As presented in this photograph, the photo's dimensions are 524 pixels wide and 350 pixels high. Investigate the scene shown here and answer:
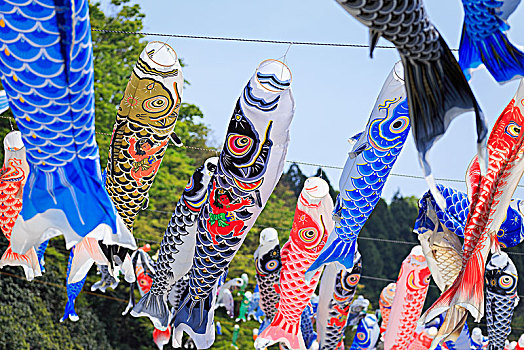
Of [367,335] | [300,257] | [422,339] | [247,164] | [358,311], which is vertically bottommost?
[358,311]

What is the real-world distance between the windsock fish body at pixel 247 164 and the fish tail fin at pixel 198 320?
0.29 meters

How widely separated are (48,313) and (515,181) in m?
8.77

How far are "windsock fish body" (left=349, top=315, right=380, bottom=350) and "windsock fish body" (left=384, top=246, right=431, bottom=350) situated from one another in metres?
1.08

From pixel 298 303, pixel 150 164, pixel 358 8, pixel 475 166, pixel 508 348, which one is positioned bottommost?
pixel 508 348

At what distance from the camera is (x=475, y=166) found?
333cm

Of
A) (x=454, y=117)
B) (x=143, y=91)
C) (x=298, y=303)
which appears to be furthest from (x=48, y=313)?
(x=454, y=117)

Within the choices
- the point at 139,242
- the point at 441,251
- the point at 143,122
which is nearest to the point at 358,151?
the point at 441,251

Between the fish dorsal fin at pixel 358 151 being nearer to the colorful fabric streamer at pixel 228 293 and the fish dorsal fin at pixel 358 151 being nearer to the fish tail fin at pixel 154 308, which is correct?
the fish tail fin at pixel 154 308

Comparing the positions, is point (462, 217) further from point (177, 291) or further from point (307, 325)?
point (307, 325)

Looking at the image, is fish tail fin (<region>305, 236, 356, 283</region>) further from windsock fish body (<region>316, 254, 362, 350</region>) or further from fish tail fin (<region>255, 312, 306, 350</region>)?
windsock fish body (<region>316, 254, 362, 350</region>)

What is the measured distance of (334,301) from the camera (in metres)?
4.57

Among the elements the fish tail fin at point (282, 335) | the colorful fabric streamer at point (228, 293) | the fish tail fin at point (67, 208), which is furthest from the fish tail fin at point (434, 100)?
the colorful fabric streamer at point (228, 293)

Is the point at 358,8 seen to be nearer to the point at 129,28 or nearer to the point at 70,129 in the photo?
the point at 70,129

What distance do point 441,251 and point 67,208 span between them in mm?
2115
